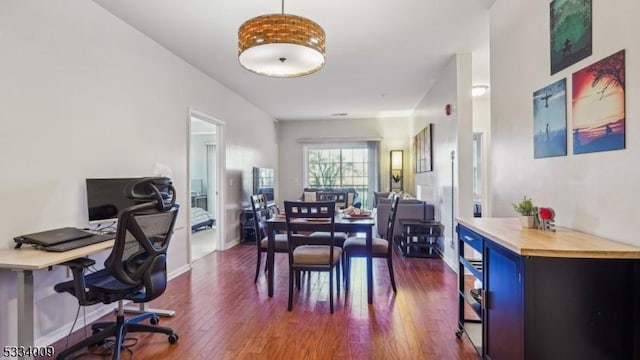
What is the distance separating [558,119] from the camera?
6.24 ft

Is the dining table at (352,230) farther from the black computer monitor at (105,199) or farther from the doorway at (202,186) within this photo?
the doorway at (202,186)

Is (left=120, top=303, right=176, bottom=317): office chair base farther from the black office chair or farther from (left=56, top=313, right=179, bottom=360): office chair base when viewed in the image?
the black office chair

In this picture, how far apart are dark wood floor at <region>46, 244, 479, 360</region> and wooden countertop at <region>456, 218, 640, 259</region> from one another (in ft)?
3.05

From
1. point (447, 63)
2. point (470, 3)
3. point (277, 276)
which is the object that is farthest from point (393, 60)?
point (277, 276)

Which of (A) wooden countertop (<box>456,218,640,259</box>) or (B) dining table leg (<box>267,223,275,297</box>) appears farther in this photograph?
(B) dining table leg (<box>267,223,275,297</box>)

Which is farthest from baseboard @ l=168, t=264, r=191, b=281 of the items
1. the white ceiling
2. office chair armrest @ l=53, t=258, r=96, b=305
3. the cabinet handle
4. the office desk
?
the cabinet handle

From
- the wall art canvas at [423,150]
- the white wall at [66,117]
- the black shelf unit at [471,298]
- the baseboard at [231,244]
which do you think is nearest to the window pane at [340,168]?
the wall art canvas at [423,150]

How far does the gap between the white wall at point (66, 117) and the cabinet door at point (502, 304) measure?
2891 millimetres

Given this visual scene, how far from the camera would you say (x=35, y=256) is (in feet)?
5.88

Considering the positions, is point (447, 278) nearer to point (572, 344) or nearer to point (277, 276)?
point (277, 276)

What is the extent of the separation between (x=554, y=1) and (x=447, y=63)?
7.39ft

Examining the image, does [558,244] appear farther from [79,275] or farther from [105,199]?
Result: [105,199]

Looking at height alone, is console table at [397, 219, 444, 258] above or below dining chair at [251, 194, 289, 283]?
below

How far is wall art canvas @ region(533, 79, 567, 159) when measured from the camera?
1.86 meters
